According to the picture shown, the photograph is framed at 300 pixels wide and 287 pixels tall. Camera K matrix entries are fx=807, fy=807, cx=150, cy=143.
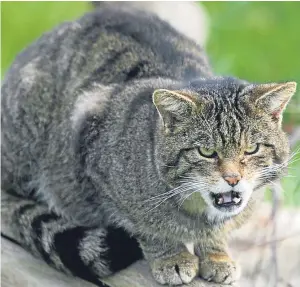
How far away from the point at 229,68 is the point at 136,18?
146cm

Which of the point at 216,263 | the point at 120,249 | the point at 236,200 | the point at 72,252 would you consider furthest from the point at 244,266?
the point at 236,200

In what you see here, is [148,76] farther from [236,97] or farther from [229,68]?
[229,68]

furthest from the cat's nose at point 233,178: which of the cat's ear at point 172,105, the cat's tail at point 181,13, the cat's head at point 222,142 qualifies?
the cat's tail at point 181,13

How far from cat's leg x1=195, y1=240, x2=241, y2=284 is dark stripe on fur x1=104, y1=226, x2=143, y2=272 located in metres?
0.23

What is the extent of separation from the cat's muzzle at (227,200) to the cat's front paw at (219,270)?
1.07 ft

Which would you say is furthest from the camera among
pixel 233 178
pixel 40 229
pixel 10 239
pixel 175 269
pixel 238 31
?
pixel 238 31

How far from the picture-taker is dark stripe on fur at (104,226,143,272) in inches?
113

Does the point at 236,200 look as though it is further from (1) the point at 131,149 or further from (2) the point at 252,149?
(1) the point at 131,149

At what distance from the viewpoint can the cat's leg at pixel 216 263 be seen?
2838 mm

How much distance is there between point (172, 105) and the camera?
262 centimetres

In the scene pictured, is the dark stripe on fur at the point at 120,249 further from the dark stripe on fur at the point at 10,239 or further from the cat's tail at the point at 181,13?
the cat's tail at the point at 181,13

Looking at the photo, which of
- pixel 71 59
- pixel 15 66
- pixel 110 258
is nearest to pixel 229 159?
pixel 110 258

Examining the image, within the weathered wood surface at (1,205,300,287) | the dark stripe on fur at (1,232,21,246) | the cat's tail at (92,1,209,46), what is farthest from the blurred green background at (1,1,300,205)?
the dark stripe on fur at (1,232,21,246)

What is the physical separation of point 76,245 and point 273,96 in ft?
2.96
